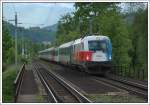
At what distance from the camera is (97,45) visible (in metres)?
30.0

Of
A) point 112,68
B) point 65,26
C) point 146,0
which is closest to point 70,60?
point 112,68

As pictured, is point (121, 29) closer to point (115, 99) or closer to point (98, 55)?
point (98, 55)

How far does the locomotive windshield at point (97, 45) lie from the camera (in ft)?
97.6

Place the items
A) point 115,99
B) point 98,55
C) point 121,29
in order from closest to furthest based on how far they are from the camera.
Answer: point 115,99
point 98,55
point 121,29

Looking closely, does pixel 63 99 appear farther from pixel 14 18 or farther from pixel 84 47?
pixel 14 18

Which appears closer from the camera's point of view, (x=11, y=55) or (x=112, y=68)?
(x=112, y=68)

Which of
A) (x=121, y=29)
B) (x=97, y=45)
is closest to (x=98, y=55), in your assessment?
(x=97, y=45)

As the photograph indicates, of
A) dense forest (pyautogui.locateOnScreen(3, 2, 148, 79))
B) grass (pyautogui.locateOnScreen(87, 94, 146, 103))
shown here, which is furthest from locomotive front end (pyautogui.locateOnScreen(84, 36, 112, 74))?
grass (pyautogui.locateOnScreen(87, 94, 146, 103))

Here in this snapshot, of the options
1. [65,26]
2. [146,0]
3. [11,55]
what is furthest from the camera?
[65,26]

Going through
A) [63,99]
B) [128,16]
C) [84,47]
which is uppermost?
[128,16]

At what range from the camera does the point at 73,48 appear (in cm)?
3594

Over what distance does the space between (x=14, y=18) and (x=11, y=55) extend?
433 inches

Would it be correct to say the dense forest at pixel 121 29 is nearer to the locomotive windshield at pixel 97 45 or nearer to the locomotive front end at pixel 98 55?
the locomotive front end at pixel 98 55

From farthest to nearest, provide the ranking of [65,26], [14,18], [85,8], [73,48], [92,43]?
1. [65,26]
2. [85,8]
3. [14,18]
4. [73,48]
5. [92,43]
